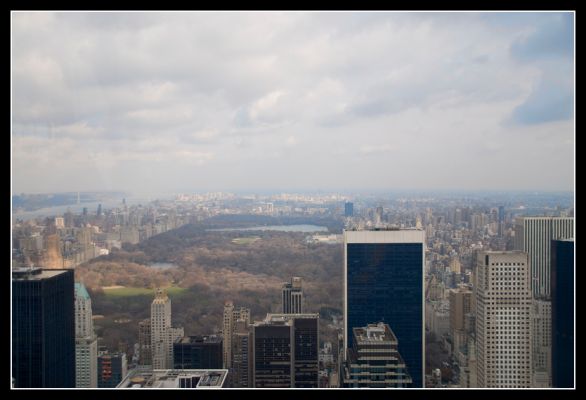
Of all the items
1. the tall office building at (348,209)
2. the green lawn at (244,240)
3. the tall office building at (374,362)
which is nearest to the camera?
the tall office building at (374,362)

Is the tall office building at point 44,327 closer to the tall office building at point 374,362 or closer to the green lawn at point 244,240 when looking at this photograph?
the green lawn at point 244,240

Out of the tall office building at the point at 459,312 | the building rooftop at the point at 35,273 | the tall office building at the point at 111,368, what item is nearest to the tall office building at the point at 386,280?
the tall office building at the point at 459,312

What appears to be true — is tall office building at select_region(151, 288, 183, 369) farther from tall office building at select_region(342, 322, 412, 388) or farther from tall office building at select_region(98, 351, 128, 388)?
tall office building at select_region(342, 322, 412, 388)

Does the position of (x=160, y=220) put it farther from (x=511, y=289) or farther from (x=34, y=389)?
(x=511, y=289)

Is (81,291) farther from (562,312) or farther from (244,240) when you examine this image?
(562,312)

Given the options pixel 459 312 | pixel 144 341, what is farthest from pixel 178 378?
pixel 459 312

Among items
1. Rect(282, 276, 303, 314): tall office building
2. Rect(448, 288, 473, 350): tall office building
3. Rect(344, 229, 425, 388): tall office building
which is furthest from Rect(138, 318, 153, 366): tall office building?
Rect(448, 288, 473, 350): tall office building
